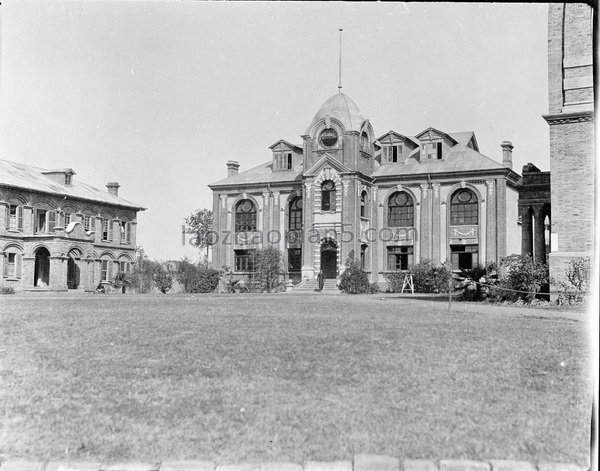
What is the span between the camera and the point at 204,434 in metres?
6.32

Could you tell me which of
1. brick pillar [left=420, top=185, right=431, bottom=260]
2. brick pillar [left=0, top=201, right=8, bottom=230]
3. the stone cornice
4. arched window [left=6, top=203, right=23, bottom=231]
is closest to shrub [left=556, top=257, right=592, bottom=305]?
the stone cornice

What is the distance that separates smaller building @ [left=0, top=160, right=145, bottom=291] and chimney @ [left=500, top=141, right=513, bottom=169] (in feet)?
78.3

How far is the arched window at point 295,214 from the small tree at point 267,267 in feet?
8.99

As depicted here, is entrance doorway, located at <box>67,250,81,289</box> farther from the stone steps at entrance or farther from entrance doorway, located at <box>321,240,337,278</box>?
entrance doorway, located at <box>321,240,337,278</box>

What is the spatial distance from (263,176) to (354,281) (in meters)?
12.6

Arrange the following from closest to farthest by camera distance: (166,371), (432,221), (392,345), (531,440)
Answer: (531,440), (166,371), (392,345), (432,221)

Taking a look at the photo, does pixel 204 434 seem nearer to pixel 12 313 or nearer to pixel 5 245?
pixel 12 313

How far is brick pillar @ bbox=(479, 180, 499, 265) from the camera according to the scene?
38.5 m

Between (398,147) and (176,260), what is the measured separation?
17112mm

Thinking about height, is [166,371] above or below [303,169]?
below

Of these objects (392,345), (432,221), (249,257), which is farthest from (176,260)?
(392,345)

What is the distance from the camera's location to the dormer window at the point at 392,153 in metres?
43.3

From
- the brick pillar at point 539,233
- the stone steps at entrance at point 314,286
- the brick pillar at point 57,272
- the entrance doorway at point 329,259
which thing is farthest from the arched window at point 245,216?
the brick pillar at point 539,233

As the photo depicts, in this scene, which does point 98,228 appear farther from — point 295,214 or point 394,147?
point 394,147
